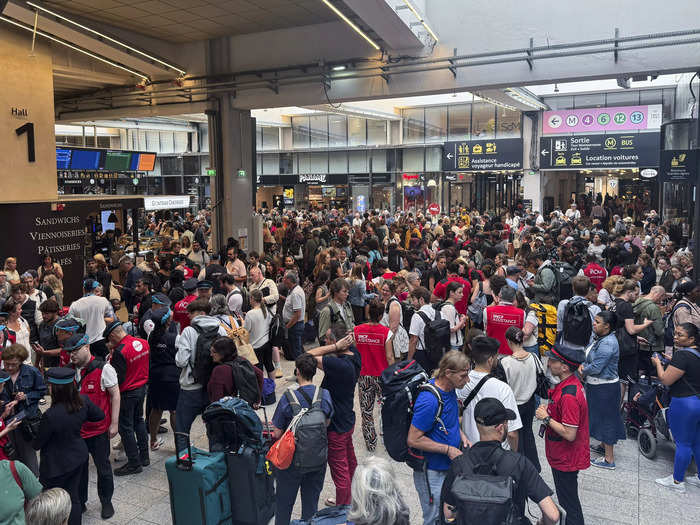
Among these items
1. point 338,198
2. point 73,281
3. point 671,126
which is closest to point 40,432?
point 73,281

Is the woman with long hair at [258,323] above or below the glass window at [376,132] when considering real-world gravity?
below

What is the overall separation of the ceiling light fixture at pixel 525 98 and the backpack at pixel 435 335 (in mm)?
13568

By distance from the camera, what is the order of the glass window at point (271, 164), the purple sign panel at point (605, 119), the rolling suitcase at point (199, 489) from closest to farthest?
1. the rolling suitcase at point (199, 489)
2. the purple sign panel at point (605, 119)
3. the glass window at point (271, 164)

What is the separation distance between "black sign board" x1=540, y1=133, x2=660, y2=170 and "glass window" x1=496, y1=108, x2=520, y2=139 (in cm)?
270

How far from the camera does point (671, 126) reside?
12141mm

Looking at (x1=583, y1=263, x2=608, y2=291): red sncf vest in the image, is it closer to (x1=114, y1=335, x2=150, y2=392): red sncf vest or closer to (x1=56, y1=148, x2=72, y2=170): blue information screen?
(x1=114, y1=335, x2=150, y2=392): red sncf vest

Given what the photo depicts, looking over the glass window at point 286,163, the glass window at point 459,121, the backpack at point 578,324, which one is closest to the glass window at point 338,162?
the glass window at point 286,163

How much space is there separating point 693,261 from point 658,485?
268 inches

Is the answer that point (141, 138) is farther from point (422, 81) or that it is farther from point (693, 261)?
point (693, 261)

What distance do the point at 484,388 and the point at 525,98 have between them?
19225mm

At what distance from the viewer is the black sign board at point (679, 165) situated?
10695mm

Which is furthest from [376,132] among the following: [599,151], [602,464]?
[602,464]

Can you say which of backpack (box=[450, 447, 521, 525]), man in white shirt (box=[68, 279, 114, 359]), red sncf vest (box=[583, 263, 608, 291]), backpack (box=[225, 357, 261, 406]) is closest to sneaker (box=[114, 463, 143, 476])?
backpack (box=[225, 357, 261, 406])

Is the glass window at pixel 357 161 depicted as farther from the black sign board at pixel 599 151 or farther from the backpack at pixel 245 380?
the backpack at pixel 245 380
